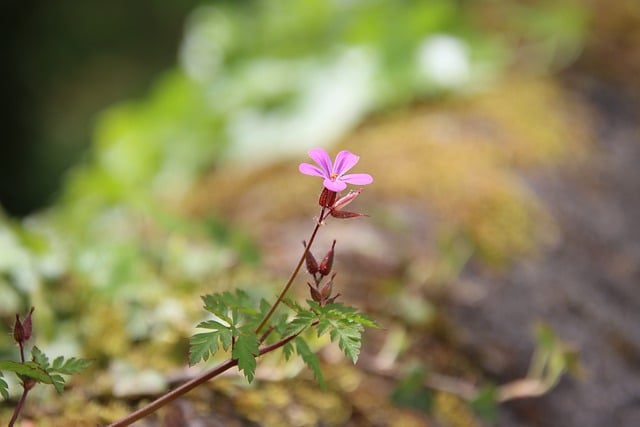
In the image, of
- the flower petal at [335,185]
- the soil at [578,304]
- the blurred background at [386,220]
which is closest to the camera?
the flower petal at [335,185]

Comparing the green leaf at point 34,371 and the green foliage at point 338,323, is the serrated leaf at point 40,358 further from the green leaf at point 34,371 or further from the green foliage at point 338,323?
the green foliage at point 338,323

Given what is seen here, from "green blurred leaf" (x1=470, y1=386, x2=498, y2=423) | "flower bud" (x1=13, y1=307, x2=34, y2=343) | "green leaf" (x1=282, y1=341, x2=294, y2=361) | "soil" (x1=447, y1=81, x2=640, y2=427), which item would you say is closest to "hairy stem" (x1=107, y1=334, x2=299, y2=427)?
"green leaf" (x1=282, y1=341, x2=294, y2=361)

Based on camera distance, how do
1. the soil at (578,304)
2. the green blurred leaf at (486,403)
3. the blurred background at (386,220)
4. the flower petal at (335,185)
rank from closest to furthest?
1. the flower petal at (335,185)
2. the green blurred leaf at (486,403)
3. the blurred background at (386,220)
4. the soil at (578,304)

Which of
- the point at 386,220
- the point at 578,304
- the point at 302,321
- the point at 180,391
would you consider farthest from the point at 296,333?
the point at 578,304

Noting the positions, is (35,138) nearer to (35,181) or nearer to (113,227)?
(35,181)

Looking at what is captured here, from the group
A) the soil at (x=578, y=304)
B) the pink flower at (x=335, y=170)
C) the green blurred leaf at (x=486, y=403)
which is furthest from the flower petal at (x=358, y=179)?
the soil at (x=578, y=304)

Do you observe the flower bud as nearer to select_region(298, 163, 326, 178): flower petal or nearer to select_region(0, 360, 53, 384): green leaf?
select_region(0, 360, 53, 384): green leaf
